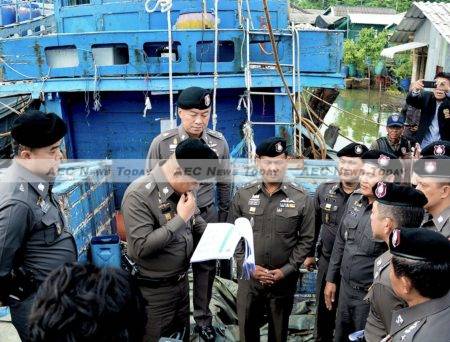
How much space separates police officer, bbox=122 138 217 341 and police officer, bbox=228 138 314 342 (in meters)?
0.57

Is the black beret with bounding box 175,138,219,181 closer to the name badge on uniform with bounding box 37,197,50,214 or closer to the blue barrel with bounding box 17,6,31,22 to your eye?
the name badge on uniform with bounding box 37,197,50,214

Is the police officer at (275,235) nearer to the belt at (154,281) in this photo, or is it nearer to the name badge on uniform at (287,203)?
the name badge on uniform at (287,203)

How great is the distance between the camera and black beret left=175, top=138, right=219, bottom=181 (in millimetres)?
2375

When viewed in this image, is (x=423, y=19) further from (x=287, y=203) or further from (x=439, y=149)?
(x=287, y=203)

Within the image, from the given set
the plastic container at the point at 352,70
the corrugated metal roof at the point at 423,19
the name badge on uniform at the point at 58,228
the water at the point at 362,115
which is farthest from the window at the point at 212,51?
the plastic container at the point at 352,70

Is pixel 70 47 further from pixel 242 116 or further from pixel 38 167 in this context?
pixel 38 167

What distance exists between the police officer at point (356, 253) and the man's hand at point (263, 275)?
44 centimetres

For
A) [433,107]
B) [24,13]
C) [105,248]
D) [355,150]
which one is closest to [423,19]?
[433,107]

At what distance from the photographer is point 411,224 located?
2.30 m

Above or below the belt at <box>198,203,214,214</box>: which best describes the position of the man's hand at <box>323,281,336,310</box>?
below

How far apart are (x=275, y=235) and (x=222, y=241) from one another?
56cm

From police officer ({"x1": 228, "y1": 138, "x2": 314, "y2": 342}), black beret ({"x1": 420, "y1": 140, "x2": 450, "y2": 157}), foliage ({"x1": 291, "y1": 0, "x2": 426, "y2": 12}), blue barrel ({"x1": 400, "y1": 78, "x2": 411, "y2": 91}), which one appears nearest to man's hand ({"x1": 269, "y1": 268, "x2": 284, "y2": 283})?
police officer ({"x1": 228, "y1": 138, "x2": 314, "y2": 342})

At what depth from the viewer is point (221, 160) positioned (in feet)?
11.9

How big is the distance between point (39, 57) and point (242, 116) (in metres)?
3.09
